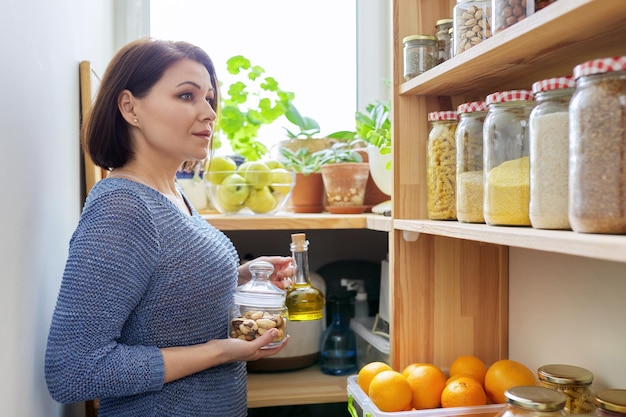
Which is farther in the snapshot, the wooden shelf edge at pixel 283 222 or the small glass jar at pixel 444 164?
the wooden shelf edge at pixel 283 222

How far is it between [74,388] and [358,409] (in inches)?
20.2

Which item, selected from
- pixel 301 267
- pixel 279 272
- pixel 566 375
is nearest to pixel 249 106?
pixel 279 272

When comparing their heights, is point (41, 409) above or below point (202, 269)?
below

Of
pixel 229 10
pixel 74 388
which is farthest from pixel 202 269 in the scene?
pixel 229 10

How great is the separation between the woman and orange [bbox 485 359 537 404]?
39 centimetres

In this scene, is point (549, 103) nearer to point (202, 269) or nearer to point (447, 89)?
point (447, 89)

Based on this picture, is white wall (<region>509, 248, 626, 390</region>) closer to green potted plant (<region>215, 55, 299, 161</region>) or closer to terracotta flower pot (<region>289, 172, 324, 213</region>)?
terracotta flower pot (<region>289, 172, 324, 213</region>)

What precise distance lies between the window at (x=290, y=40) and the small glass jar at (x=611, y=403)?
54.6 inches

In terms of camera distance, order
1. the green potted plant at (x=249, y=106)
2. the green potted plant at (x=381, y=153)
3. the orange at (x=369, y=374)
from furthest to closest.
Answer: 1. the green potted plant at (x=249, y=106)
2. the green potted plant at (x=381, y=153)
3. the orange at (x=369, y=374)

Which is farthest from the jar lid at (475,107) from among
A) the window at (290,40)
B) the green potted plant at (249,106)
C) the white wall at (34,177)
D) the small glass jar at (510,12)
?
the window at (290,40)

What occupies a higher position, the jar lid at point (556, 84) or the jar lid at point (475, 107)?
the jar lid at point (475, 107)

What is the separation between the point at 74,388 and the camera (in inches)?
36.1

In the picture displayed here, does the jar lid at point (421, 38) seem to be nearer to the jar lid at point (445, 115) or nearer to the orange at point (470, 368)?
the jar lid at point (445, 115)

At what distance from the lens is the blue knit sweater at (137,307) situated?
3.00 feet
